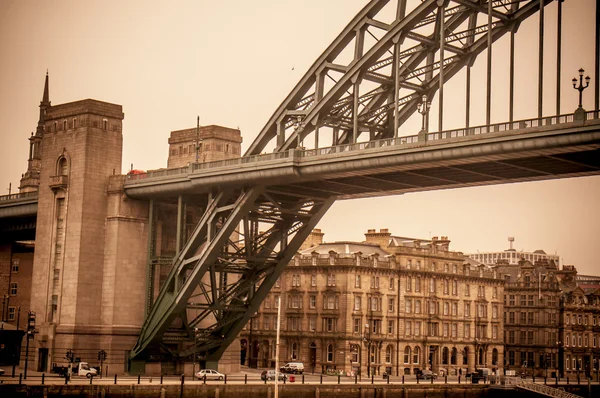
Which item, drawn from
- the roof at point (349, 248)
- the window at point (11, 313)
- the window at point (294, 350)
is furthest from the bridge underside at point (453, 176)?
the window at point (11, 313)

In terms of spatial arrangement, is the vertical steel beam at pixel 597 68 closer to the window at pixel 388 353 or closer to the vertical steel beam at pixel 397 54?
the vertical steel beam at pixel 397 54

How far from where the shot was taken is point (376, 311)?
115625mm

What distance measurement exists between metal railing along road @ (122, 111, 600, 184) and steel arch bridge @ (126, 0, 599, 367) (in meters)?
0.59

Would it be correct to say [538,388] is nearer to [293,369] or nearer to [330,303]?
[293,369]

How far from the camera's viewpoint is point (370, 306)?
4540 inches

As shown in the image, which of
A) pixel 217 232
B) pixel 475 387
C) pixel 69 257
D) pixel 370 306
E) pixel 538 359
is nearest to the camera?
pixel 217 232

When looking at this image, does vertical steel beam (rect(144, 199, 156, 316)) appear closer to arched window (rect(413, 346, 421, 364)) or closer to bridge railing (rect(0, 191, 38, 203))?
bridge railing (rect(0, 191, 38, 203))

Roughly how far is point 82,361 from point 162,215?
13.4 meters

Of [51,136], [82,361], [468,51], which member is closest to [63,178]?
[51,136]

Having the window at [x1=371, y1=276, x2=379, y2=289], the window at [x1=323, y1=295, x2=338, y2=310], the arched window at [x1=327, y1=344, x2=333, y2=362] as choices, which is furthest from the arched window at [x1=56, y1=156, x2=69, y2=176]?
the window at [x1=371, y1=276, x2=379, y2=289]

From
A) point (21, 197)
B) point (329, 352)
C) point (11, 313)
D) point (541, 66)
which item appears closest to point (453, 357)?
point (329, 352)

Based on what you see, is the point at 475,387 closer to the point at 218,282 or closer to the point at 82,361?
the point at 218,282

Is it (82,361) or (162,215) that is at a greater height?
(162,215)

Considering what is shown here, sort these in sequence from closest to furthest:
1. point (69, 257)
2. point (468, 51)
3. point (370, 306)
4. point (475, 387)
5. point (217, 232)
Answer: point (468, 51) < point (217, 232) < point (69, 257) < point (475, 387) < point (370, 306)
